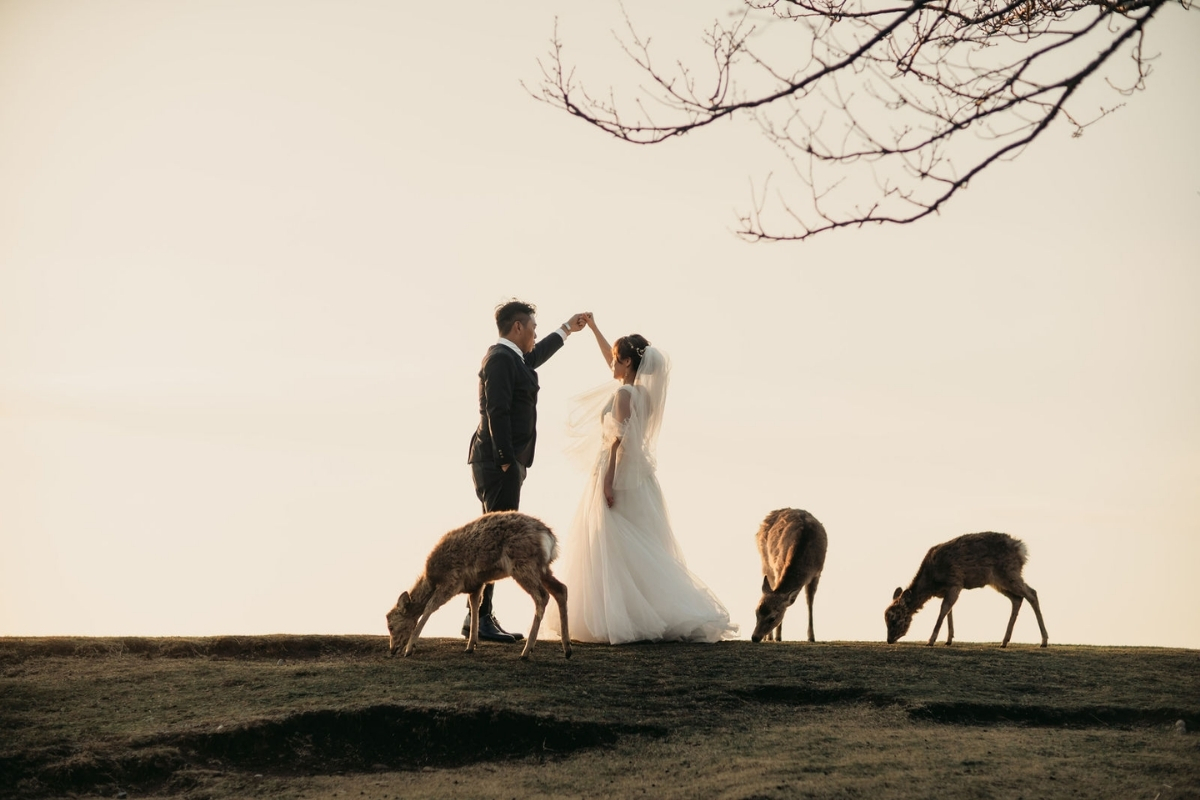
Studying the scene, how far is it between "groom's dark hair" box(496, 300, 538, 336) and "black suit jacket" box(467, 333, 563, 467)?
0.89 feet

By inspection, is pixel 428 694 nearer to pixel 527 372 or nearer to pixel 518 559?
pixel 518 559

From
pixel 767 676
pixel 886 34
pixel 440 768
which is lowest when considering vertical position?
pixel 440 768

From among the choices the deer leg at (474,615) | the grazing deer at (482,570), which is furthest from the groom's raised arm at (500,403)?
the deer leg at (474,615)

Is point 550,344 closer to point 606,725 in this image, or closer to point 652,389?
point 652,389

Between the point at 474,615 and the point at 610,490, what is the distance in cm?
207

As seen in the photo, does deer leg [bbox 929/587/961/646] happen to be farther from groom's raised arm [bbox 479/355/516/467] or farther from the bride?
groom's raised arm [bbox 479/355/516/467]

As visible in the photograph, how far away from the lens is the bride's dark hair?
12367 mm

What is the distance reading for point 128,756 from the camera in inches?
319

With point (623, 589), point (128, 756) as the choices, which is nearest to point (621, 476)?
point (623, 589)

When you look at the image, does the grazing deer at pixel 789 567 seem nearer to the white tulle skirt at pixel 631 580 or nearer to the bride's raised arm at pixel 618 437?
the white tulle skirt at pixel 631 580

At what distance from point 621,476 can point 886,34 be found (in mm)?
6265

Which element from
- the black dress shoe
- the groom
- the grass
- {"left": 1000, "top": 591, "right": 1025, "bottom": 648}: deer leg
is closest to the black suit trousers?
the groom

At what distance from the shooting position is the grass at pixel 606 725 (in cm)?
756

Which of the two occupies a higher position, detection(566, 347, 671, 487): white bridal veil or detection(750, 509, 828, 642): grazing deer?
detection(566, 347, 671, 487): white bridal veil
